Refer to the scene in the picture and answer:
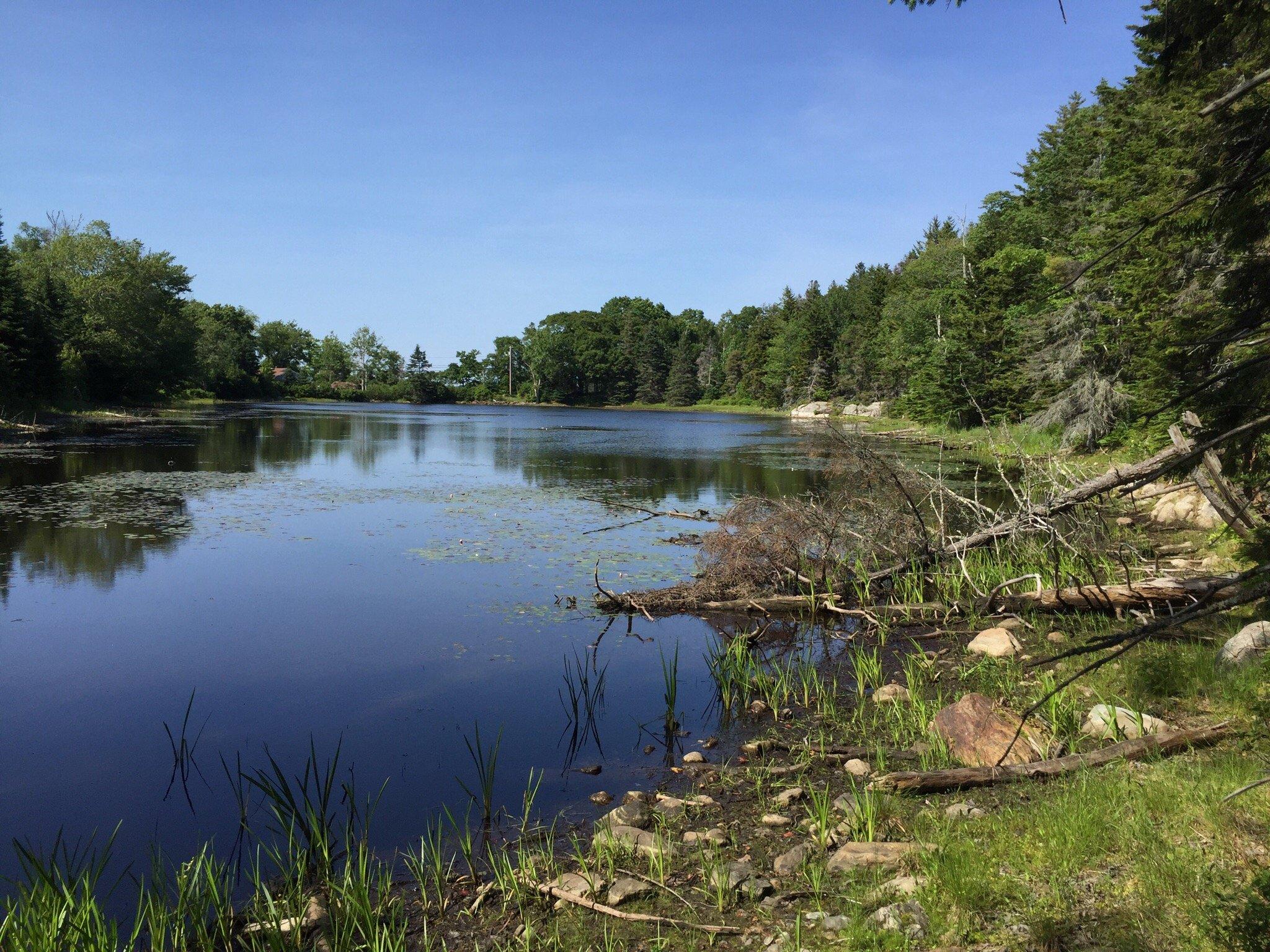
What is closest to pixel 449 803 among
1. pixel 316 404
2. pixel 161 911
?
pixel 161 911

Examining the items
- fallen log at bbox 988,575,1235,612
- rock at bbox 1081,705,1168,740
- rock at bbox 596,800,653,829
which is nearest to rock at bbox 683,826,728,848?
rock at bbox 596,800,653,829

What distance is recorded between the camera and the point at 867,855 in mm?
4887

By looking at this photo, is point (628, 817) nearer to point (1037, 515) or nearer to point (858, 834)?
point (858, 834)

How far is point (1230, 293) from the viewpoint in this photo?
18.2 feet

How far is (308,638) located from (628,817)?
651 centimetres

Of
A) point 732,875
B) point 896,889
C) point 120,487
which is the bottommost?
point 732,875

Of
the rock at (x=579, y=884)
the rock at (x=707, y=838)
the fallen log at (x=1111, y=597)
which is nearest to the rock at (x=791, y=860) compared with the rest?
A: the rock at (x=707, y=838)

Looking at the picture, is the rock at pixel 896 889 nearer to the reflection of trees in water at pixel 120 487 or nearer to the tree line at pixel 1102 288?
the tree line at pixel 1102 288

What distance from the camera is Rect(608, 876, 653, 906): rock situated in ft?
15.9

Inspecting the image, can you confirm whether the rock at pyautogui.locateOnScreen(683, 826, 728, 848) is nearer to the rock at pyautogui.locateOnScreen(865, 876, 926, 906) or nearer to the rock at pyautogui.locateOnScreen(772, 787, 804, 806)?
the rock at pyautogui.locateOnScreen(772, 787, 804, 806)

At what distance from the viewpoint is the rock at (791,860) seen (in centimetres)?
502

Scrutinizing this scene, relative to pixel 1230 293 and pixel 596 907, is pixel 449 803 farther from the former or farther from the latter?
pixel 1230 293

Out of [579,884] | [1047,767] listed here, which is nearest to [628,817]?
[579,884]

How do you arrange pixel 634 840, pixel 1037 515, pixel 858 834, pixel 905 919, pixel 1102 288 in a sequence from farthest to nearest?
pixel 1102 288 < pixel 1037 515 < pixel 634 840 < pixel 858 834 < pixel 905 919
